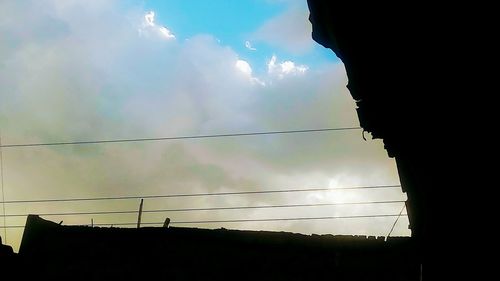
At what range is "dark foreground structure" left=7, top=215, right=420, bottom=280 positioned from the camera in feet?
36.9

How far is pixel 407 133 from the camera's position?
13.4ft

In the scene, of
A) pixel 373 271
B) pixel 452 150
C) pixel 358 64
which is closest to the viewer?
pixel 452 150

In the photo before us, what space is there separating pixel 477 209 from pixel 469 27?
1.29 meters

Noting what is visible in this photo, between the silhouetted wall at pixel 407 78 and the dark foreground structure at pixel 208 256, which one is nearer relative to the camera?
the silhouetted wall at pixel 407 78

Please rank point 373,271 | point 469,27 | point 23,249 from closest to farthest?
point 469,27
point 373,271
point 23,249

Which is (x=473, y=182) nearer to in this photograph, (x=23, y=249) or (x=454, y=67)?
(x=454, y=67)

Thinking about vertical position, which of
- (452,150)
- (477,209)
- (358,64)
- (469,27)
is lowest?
(477,209)

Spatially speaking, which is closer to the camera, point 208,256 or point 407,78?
point 407,78

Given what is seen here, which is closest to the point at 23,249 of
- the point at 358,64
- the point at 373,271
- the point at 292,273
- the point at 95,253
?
the point at 95,253

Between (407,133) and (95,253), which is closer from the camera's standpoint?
(407,133)

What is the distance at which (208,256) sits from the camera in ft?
38.0

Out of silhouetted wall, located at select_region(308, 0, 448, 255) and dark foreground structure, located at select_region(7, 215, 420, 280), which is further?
dark foreground structure, located at select_region(7, 215, 420, 280)

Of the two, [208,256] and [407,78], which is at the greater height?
[407,78]

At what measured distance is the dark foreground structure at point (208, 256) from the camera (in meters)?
11.2
